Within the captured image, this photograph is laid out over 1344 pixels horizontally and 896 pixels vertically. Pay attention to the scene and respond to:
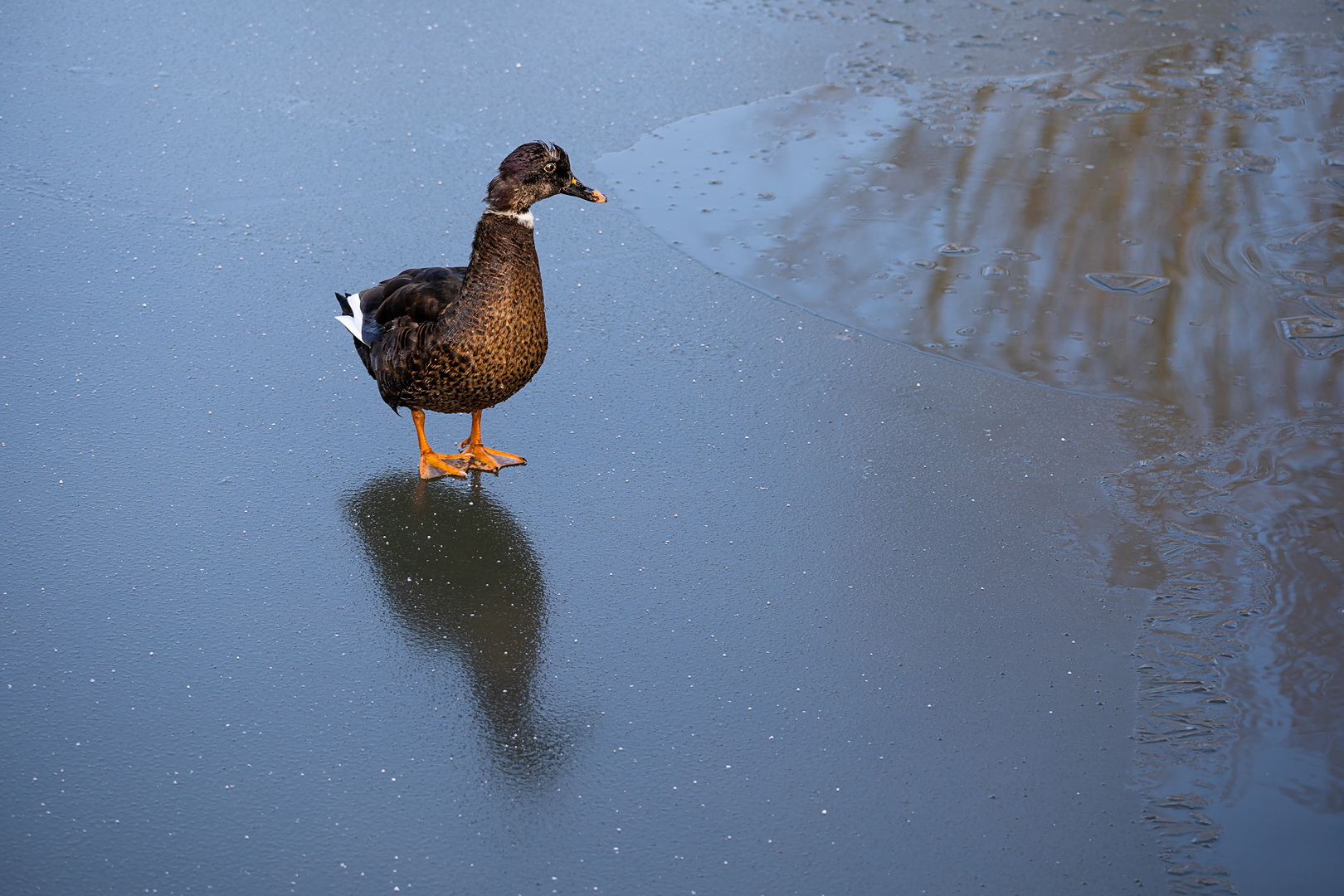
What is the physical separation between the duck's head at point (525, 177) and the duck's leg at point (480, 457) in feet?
2.46

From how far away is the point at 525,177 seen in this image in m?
3.79

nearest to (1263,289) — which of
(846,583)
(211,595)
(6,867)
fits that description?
(846,583)

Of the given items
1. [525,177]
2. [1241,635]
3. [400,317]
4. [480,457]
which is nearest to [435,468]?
[480,457]

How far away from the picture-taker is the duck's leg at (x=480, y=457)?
4.15m

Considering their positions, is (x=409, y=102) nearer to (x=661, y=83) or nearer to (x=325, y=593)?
(x=661, y=83)

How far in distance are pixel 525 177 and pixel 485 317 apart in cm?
47

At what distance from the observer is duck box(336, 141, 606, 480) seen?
3766 millimetres

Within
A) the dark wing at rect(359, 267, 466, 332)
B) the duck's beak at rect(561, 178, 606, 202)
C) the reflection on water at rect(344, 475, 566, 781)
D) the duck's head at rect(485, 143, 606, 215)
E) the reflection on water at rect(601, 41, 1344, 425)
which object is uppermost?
the duck's head at rect(485, 143, 606, 215)

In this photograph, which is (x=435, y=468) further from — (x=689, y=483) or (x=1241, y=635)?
Answer: (x=1241, y=635)

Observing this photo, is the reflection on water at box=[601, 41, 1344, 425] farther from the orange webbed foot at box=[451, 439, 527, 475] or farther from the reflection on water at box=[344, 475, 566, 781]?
the reflection on water at box=[344, 475, 566, 781]

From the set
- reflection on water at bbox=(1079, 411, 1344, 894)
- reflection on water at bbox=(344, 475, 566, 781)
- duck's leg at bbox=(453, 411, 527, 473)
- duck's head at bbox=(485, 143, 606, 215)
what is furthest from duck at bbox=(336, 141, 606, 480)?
reflection on water at bbox=(1079, 411, 1344, 894)

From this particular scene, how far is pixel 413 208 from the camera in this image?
220 inches

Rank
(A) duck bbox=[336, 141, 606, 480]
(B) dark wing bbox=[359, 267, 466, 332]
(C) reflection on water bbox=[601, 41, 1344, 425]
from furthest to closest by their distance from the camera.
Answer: (C) reflection on water bbox=[601, 41, 1344, 425], (B) dark wing bbox=[359, 267, 466, 332], (A) duck bbox=[336, 141, 606, 480]

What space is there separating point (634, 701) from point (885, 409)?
5.68 ft
